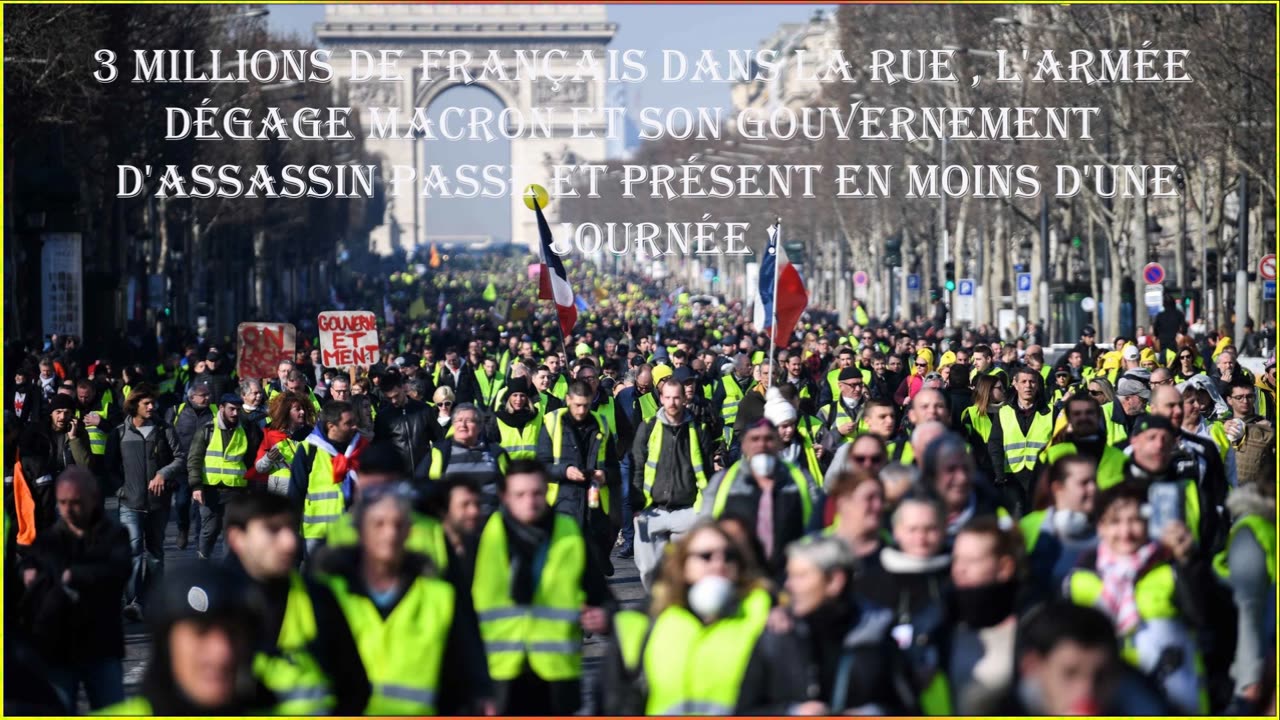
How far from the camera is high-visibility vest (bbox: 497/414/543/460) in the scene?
13.9 m

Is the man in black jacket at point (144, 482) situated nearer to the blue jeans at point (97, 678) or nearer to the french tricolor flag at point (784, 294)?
the french tricolor flag at point (784, 294)

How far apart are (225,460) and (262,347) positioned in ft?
29.9

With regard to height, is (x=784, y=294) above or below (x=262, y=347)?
above

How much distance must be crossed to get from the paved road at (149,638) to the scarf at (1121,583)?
11.6 feet

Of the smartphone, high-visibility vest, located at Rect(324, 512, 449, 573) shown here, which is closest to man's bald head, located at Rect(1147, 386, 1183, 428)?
the smartphone

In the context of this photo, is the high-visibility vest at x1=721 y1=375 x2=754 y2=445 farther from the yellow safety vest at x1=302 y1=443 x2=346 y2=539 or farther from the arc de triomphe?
the arc de triomphe

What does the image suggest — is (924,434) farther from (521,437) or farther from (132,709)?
(521,437)

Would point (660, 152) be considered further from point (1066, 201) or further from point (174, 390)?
point (174, 390)

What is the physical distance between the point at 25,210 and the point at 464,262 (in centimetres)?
11581

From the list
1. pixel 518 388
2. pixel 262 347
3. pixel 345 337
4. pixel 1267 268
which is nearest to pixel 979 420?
pixel 518 388

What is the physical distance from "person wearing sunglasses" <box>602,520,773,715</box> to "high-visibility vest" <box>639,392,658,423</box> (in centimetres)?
1041

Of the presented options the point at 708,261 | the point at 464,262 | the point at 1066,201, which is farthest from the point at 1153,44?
the point at 464,262

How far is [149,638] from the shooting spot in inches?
526

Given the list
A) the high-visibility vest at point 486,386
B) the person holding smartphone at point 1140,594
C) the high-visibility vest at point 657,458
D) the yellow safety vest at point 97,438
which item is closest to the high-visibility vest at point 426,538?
the person holding smartphone at point 1140,594
